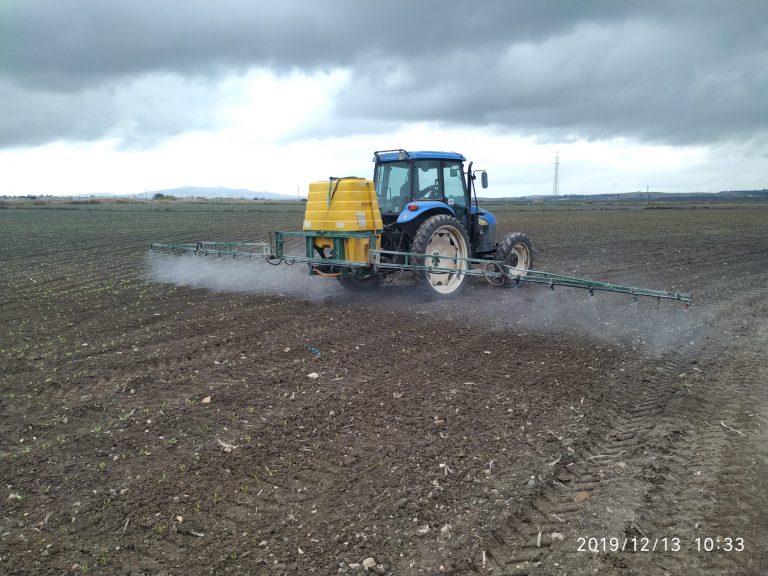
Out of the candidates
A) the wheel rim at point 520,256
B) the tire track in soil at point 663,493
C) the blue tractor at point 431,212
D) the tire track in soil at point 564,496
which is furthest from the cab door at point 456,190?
the tire track in soil at point 564,496

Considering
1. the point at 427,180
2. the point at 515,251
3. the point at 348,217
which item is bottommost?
the point at 515,251

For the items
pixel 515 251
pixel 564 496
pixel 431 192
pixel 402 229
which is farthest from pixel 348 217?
pixel 564 496

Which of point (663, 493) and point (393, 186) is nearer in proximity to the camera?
point (663, 493)

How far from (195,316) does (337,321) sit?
2.29 meters

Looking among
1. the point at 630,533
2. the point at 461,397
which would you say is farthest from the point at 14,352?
the point at 630,533

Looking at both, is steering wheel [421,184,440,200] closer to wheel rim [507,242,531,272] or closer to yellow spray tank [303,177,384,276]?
yellow spray tank [303,177,384,276]

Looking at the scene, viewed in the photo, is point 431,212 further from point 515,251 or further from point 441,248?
point 515,251

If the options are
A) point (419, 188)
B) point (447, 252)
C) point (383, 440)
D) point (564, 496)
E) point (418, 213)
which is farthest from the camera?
point (419, 188)

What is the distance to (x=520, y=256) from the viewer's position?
38.7 feet

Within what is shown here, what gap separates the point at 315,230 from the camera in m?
10.1

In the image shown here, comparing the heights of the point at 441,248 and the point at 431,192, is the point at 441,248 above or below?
below

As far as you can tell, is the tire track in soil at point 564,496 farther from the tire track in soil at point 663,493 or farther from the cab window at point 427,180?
the cab window at point 427,180

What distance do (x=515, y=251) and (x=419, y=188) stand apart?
2.61 m

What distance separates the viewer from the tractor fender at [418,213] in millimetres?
9836
